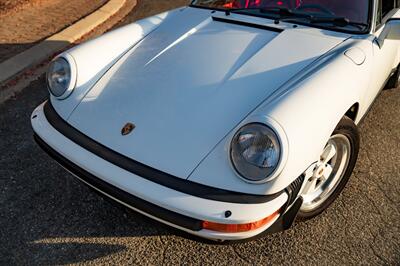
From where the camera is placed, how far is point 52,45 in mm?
4680

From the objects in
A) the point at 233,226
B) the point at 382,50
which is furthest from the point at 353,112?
the point at 233,226

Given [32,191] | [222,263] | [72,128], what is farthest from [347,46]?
[32,191]

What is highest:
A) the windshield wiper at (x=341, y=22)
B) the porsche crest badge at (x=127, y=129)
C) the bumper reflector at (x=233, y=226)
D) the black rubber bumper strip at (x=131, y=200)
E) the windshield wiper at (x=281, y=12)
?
the windshield wiper at (x=281, y=12)

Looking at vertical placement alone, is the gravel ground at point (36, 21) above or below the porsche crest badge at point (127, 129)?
below

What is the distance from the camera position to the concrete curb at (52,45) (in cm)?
416

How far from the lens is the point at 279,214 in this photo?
186 centimetres

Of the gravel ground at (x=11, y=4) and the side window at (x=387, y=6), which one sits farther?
the gravel ground at (x=11, y=4)

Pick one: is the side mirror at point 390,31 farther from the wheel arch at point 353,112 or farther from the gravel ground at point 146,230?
the gravel ground at point 146,230

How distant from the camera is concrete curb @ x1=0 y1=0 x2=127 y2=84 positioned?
13.7ft

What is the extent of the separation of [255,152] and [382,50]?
4.84ft

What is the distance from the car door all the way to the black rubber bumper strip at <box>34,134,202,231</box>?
62.7 inches

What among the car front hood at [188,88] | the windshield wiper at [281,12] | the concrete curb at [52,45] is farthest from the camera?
the concrete curb at [52,45]

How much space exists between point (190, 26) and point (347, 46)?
1.07 meters

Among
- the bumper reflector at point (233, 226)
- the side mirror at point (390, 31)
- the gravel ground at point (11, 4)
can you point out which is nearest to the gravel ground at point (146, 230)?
the bumper reflector at point (233, 226)
